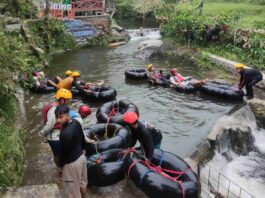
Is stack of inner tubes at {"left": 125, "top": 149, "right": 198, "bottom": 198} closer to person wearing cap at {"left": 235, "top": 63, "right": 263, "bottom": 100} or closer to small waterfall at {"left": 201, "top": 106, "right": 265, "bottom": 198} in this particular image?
small waterfall at {"left": 201, "top": 106, "right": 265, "bottom": 198}

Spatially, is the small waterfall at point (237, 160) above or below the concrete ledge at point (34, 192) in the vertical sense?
below

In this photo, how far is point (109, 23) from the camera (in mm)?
30625

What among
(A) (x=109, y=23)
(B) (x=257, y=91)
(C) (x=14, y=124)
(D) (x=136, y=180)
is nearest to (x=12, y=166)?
(C) (x=14, y=124)

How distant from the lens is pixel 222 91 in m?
14.9

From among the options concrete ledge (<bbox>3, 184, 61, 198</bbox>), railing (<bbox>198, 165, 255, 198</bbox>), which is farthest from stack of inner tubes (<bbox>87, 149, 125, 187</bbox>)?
railing (<bbox>198, 165, 255, 198</bbox>)

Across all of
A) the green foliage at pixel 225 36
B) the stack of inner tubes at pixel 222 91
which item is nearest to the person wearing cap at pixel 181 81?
the stack of inner tubes at pixel 222 91

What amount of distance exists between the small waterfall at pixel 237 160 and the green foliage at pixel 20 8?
18.8 m

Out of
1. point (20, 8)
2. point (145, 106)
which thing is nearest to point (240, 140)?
point (145, 106)

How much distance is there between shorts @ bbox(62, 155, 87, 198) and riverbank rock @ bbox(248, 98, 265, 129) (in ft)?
30.8

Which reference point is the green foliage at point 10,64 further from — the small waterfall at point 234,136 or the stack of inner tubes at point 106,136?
the small waterfall at point 234,136

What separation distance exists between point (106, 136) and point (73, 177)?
15.0 ft

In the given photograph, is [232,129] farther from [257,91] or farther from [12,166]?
[12,166]

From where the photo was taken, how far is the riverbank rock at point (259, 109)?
44.9 feet

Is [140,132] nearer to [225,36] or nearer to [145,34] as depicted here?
[225,36]
